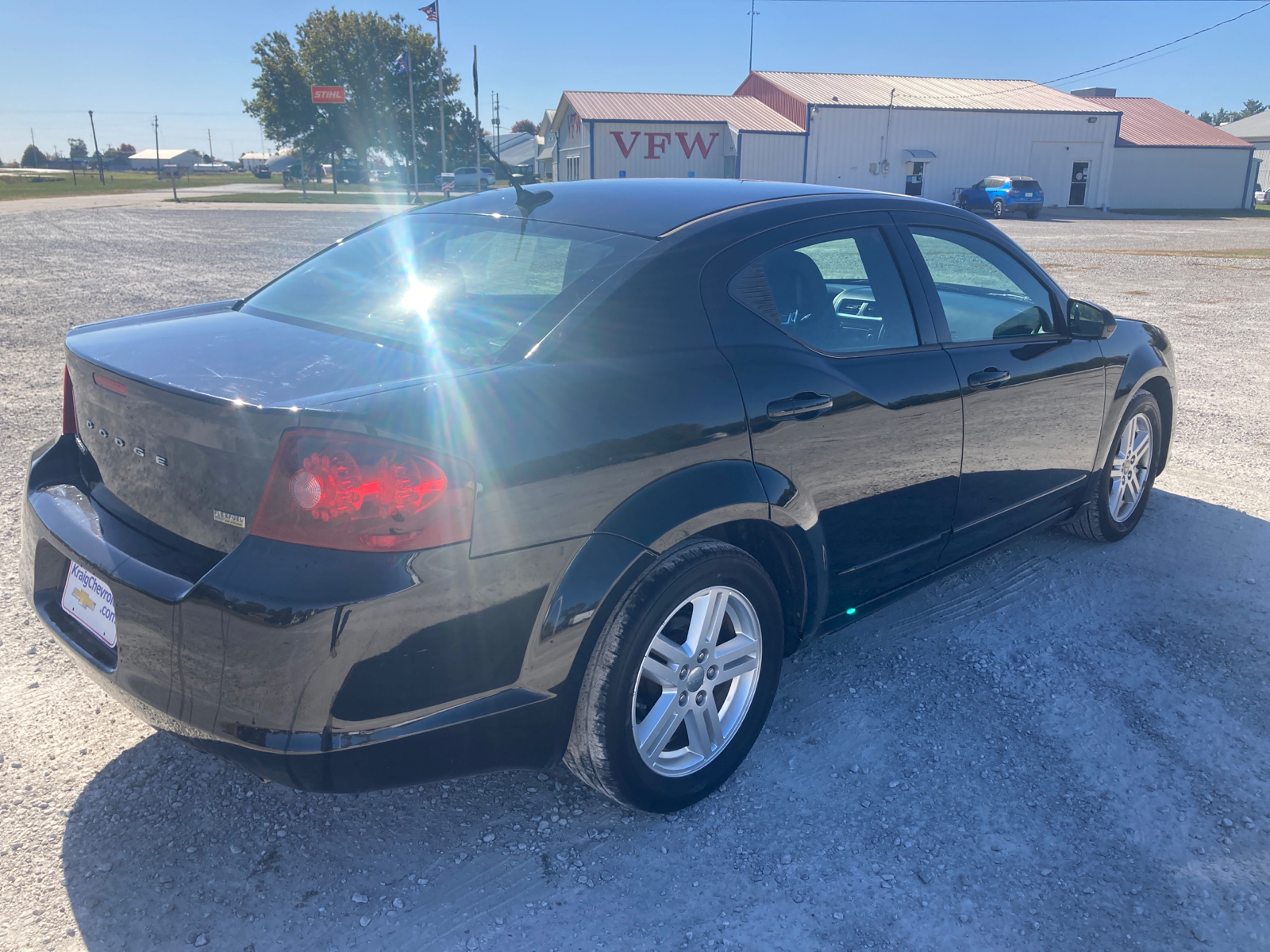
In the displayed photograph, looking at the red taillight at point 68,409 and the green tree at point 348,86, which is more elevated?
the green tree at point 348,86

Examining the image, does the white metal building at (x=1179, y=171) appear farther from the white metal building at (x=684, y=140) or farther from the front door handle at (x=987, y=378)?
the front door handle at (x=987, y=378)

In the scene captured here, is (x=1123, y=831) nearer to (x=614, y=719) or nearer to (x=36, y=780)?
(x=614, y=719)

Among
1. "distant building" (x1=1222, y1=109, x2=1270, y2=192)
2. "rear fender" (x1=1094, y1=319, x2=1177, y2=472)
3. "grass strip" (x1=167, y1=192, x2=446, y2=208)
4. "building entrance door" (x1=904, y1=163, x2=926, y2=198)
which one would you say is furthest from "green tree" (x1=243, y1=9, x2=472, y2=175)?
"rear fender" (x1=1094, y1=319, x2=1177, y2=472)

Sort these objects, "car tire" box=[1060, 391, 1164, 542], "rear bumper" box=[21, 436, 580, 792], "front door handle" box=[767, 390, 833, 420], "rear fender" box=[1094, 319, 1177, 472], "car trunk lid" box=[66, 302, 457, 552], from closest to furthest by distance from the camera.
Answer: "rear bumper" box=[21, 436, 580, 792]
"car trunk lid" box=[66, 302, 457, 552]
"front door handle" box=[767, 390, 833, 420]
"rear fender" box=[1094, 319, 1177, 472]
"car tire" box=[1060, 391, 1164, 542]

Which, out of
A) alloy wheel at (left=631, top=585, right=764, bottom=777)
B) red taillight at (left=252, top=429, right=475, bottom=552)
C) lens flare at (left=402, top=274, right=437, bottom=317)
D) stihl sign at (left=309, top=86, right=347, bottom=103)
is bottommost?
alloy wheel at (left=631, top=585, right=764, bottom=777)

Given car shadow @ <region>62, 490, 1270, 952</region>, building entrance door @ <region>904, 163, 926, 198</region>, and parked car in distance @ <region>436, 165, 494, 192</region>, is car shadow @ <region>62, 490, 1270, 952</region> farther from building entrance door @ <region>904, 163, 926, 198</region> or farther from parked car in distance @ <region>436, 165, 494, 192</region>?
parked car in distance @ <region>436, 165, 494, 192</region>

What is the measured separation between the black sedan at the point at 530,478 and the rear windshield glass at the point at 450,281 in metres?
0.01

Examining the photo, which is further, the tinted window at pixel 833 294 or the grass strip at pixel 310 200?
Result: the grass strip at pixel 310 200

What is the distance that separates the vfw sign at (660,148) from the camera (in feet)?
151

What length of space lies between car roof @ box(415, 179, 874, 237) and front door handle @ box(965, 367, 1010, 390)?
0.76 m

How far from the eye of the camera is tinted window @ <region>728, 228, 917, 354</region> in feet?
9.25

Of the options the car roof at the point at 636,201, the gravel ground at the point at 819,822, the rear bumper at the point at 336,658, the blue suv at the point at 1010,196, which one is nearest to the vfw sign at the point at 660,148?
the blue suv at the point at 1010,196

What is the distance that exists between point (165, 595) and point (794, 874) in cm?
169

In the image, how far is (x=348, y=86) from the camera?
7269cm
